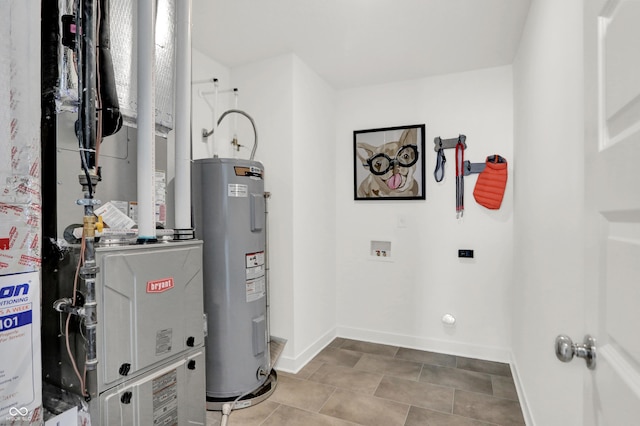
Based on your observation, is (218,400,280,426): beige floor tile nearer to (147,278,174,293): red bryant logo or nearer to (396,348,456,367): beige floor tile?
(147,278,174,293): red bryant logo

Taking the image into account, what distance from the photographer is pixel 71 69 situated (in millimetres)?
1333

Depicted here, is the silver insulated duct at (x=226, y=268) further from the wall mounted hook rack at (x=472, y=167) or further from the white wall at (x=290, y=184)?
the wall mounted hook rack at (x=472, y=167)

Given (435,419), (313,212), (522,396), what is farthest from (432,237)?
(435,419)

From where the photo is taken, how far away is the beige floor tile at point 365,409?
84.7 inches

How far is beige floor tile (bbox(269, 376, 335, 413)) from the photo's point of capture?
2.33 metres

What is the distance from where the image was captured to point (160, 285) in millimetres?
1513

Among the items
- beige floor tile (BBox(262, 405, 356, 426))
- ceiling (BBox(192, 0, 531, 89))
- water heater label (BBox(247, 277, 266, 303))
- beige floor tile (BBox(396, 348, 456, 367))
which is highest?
ceiling (BBox(192, 0, 531, 89))

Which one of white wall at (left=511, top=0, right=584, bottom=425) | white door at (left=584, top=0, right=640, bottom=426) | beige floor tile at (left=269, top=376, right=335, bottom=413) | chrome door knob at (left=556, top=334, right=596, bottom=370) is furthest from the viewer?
beige floor tile at (left=269, top=376, right=335, bottom=413)

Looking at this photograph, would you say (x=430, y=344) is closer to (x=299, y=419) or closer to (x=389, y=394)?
(x=389, y=394)

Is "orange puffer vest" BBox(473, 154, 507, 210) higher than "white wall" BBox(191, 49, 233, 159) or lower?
lower

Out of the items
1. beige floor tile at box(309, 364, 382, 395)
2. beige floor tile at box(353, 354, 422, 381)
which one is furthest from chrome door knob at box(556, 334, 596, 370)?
beige floor tile at box(353, 354, 422, 381)

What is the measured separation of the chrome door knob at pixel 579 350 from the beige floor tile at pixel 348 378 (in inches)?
77.4

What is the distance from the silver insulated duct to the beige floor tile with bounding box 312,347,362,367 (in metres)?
0.85

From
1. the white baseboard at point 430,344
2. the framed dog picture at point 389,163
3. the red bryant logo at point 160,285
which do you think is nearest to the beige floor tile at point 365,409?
the white baseboard at point 430,344
